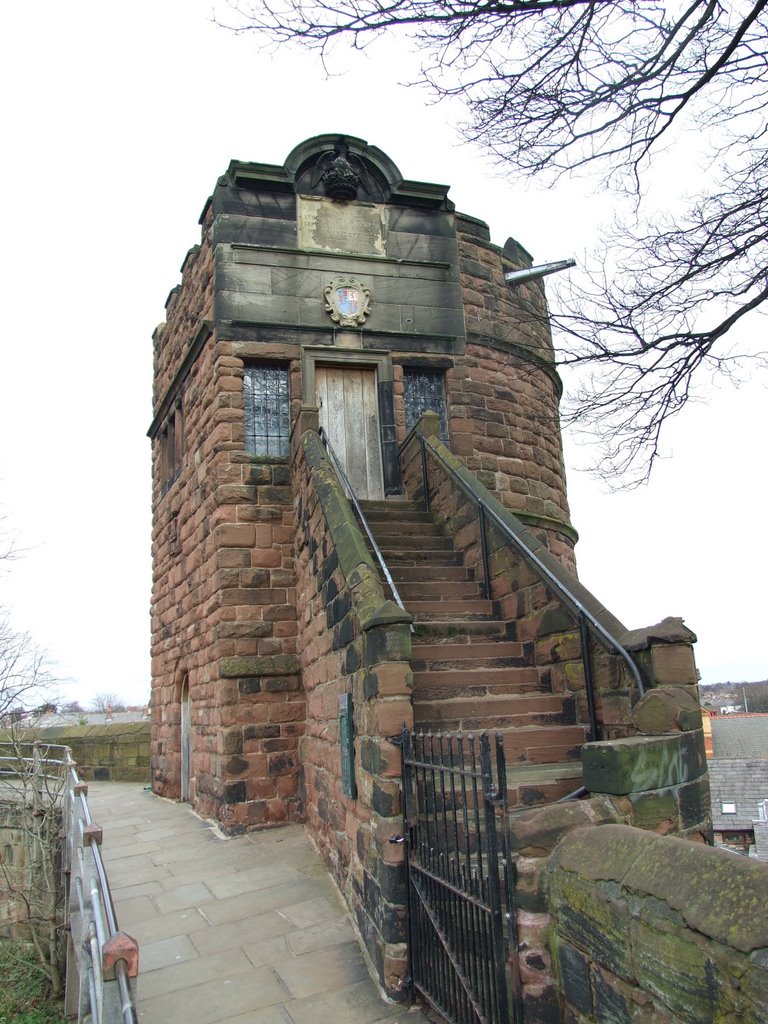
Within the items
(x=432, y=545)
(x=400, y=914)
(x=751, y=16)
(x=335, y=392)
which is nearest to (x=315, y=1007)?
(x=400, y=914)

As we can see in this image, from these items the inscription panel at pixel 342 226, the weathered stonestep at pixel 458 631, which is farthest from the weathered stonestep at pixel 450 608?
the inscription panel at pixel 342 226

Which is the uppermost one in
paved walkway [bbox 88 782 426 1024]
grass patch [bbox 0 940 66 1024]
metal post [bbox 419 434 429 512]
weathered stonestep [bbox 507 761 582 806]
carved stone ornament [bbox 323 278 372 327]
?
carved stone ornament [bbox 323 278 372 327]

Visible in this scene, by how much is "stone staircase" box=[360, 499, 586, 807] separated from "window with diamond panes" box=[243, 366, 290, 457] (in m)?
2.39

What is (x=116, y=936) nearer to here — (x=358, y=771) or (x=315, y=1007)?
(x=315, y=1007)

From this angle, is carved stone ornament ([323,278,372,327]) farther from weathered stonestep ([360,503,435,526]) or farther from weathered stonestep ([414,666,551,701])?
weathered stonestep ([414,666,551,701])

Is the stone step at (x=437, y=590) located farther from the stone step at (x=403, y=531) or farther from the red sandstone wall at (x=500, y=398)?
the red sandstone wall at (x=500, y=398)

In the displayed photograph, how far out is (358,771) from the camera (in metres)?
Result: 5.69

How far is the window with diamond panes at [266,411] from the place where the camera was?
32.0 feet

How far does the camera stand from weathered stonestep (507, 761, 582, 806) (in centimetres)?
509

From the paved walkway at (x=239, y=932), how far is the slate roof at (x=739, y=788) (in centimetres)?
3308

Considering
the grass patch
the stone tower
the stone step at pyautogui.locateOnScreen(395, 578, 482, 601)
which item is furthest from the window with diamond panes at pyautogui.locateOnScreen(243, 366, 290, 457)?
the grass patch

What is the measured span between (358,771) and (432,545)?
3164 mm

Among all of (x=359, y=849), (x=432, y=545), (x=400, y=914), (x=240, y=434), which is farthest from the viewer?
(x=240, y=434)

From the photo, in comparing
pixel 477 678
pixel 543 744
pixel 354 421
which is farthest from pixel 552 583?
pixel 354 421
